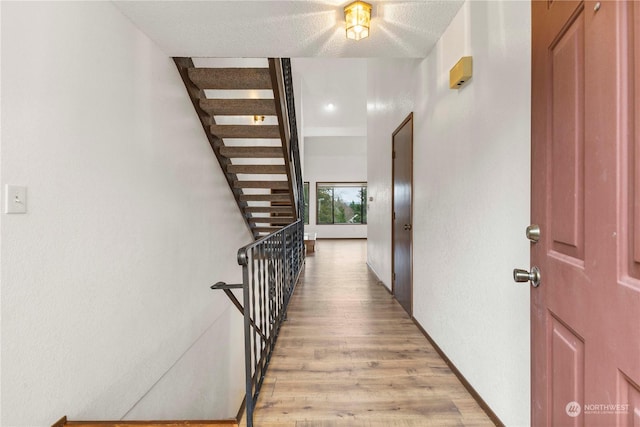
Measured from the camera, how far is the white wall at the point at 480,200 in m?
1.32

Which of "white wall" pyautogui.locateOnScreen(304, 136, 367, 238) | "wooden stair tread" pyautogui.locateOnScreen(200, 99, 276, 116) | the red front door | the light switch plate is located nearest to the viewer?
the red front door

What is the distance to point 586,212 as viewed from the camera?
0.76 metres

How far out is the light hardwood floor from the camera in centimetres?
160

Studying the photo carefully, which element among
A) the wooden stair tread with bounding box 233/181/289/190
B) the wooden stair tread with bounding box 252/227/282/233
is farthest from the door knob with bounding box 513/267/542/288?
the wooden stair tread with bounding box 252/227/282/233

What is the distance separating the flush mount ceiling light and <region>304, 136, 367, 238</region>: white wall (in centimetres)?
851

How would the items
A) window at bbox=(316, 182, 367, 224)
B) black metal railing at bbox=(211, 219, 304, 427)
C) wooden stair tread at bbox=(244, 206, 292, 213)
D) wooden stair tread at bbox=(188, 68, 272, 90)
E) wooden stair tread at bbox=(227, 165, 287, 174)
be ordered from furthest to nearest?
window at bbox=(316, 182, 367, 224), wooden stair tread at bbox=(244, 206, 292, 213), wooden stair tread at bbox=(227, 165, 287, 174), wooden stair tread at bbox=(188, 68, 272, 90), black metal railing at bbox=(211, 219, 304, 427)

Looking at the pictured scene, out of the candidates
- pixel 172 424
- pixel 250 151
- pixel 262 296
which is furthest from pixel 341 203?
pixel 172 424

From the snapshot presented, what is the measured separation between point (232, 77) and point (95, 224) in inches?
69.4

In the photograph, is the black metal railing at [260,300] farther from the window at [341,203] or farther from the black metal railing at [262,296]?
the window at [341,203]

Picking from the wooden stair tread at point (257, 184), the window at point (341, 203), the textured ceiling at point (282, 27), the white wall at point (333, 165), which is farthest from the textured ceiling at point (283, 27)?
the window at point (341, 203)

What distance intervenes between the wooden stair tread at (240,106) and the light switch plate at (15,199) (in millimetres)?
2010

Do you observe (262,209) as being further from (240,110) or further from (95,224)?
(95,224)

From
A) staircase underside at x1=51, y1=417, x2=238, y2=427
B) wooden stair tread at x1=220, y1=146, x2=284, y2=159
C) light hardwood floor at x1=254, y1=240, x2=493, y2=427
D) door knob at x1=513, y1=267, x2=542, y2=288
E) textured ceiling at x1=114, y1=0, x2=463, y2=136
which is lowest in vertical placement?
light hardwood floor at x1=254, y1=240, x2=493, y2=427

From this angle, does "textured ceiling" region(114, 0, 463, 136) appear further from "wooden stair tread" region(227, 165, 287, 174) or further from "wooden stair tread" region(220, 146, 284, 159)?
"wooden stair tread" region(227, 165, 287, 174)
